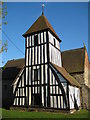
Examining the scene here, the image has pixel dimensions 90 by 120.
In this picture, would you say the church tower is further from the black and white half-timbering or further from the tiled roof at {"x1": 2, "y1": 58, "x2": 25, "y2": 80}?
the tiled roof at {"x1": 2, "y1": 58, "x2": 25, "y2": 80}

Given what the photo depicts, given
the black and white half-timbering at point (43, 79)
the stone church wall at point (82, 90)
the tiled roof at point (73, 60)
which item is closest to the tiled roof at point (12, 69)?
the black and white half-timbering at point (43, 79)

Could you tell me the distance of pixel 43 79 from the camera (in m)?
15.0

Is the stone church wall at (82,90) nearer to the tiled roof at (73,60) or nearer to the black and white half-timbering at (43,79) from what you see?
the tiled roof at (73,60)

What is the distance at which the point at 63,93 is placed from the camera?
1363cm

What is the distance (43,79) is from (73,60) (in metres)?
7.42

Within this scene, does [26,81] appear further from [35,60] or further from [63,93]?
[63,93]

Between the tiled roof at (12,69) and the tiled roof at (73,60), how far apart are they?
7688mm

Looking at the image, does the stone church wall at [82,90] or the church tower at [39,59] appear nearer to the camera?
the church tower at [39,59]

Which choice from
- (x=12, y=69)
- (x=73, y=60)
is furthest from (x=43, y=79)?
(x=12, y=69)

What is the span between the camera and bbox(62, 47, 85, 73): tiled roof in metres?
19.1

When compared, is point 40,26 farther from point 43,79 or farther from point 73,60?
point 73,60

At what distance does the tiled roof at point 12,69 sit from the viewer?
2261 centimetres

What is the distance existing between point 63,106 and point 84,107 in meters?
5.06

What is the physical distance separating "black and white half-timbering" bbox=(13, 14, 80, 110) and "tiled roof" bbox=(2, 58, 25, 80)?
5971mm
